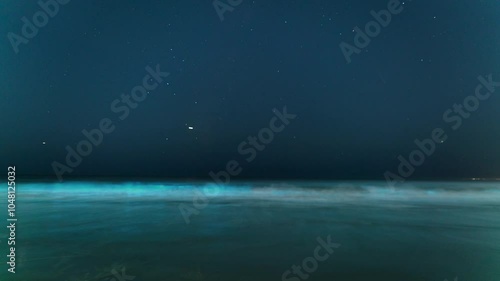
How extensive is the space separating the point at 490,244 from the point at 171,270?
4.83 m

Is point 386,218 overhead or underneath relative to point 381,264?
overhead

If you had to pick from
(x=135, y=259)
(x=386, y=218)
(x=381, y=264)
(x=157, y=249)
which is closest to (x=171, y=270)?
(x=135, y=259)

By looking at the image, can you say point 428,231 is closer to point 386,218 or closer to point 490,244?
point 490,244

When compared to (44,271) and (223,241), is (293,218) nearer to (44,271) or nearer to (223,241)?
(223,241)

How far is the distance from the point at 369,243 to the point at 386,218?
3.41 metres

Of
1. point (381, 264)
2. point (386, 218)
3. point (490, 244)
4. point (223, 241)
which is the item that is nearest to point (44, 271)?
point (223, 241)

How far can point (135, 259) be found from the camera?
174 inches

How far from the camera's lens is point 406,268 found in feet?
13.6

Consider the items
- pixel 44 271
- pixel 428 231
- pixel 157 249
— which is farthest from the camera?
pixel 428 231

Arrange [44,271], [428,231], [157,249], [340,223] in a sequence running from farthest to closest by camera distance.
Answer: [340,223] → [428,231] → [157,249] → [44,271]

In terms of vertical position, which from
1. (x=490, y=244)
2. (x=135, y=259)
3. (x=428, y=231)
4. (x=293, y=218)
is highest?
(x=293, y=218)

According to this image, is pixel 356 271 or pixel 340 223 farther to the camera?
pixel 340 223

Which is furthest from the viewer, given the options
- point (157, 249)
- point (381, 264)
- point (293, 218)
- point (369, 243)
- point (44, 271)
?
point (293, 218)

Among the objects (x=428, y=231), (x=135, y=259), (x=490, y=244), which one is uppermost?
(x=135, y=259)
